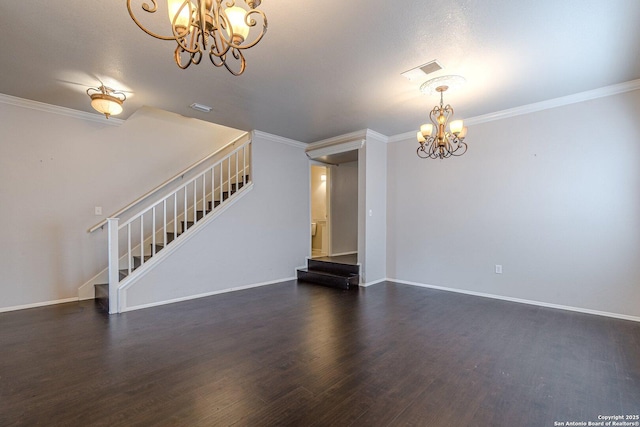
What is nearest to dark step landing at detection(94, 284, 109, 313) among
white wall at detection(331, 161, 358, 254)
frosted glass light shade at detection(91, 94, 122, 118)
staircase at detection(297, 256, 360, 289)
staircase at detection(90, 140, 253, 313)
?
staircase at detection(90, 140, 253, 313)

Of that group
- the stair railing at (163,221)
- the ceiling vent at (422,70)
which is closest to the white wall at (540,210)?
the ceiling vent at (422,70)

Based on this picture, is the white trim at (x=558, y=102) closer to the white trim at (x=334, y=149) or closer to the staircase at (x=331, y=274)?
the white trim at (x=334, y=149)

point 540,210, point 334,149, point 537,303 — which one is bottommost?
point 537,303

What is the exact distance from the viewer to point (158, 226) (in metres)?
5.11

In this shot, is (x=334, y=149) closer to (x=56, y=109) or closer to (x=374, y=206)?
(x=374, y=206)

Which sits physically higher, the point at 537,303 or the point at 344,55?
the point at 344,55

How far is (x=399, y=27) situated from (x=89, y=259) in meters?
5.16

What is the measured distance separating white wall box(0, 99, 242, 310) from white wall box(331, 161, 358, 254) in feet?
12.2

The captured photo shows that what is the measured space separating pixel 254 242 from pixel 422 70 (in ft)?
12.3

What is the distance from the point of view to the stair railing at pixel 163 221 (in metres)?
3.80

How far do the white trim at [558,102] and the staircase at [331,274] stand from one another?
3123 mm

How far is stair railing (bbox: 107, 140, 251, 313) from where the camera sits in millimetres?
3801

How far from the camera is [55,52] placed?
108 inches

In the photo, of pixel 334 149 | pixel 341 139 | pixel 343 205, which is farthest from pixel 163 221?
pixel 343 205
